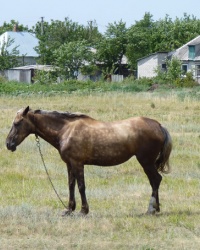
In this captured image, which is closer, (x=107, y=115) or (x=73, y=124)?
(x=73, y=124)

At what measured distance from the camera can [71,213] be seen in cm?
1265

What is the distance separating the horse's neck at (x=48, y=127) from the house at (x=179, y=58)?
208 feet

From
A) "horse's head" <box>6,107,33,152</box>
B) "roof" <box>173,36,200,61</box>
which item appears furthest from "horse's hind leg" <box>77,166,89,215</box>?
"roof" <box>173,36,200,61</box>

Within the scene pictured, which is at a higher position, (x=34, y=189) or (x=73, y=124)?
(x=73, y=124)

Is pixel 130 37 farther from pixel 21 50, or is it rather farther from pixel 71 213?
pixel 71 213

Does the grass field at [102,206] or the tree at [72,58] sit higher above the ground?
the tree at [72,58]

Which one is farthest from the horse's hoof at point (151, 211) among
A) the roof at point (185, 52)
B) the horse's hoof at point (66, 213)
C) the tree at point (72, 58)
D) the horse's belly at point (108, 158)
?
the roof at point (185, 52)

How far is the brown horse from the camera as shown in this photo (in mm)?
12664

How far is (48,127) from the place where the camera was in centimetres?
1289

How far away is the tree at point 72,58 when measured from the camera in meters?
78.2

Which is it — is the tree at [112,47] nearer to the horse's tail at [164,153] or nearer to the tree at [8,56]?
the tree at [8,56]

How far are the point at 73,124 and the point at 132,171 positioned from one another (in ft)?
18.0

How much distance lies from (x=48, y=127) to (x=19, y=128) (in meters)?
0.48

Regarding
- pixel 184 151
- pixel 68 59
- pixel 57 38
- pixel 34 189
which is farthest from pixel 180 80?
pixel 34 189
